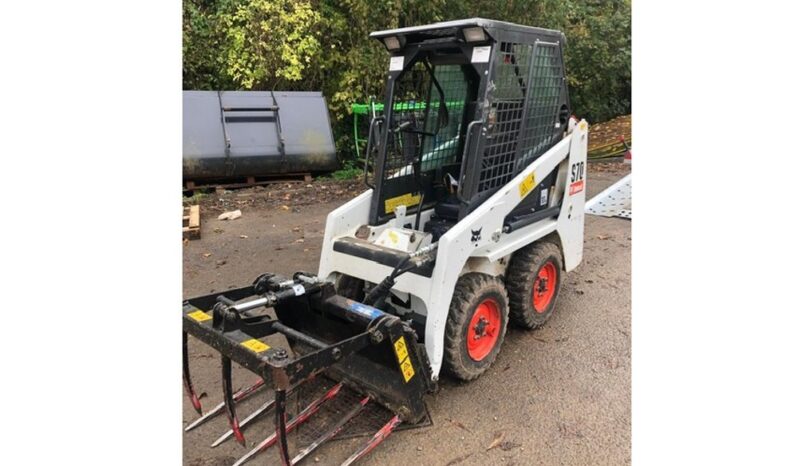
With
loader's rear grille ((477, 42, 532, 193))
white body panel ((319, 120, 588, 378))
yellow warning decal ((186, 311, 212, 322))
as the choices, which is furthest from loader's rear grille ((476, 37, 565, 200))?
yellow warning decal ((186, 311, 212, 322))

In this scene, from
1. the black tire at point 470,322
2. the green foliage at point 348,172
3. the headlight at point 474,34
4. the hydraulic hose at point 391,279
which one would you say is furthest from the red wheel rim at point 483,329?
the green foliage at point 348,172

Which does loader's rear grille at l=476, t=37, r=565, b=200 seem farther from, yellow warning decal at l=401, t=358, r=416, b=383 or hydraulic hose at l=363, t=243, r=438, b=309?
yellow warning decal at l=401, t=358, r=416, b=383

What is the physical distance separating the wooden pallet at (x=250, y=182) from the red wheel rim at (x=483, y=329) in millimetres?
6254

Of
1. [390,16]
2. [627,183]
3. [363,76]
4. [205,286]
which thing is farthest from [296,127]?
[627,183]

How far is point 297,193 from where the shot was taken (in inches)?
347

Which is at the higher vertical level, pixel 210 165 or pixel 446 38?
pixel 446 38

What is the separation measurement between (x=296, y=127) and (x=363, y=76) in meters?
2.16

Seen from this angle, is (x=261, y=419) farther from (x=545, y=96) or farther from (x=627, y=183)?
(x=627, y=183)

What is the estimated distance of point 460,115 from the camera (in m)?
4.17

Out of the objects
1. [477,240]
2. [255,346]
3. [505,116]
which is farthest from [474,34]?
[255,346]

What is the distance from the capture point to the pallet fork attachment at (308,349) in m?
2.51

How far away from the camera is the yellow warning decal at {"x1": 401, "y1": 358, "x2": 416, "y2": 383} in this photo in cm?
293

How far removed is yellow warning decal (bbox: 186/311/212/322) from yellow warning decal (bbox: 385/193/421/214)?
151cm

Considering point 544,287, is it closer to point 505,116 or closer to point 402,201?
point 402,201
